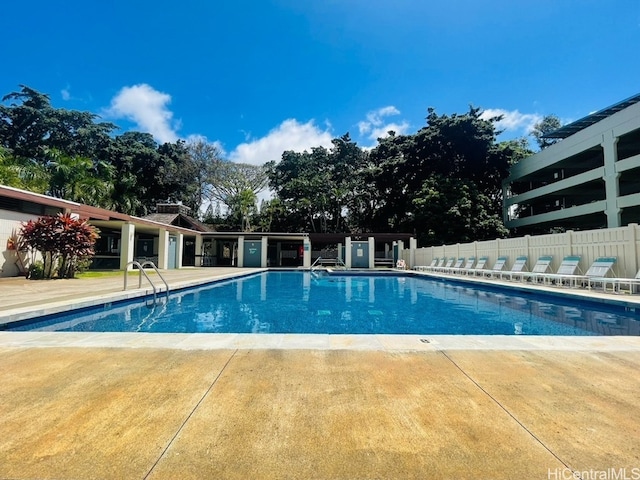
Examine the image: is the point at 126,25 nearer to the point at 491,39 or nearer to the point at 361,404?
the point at 491,39

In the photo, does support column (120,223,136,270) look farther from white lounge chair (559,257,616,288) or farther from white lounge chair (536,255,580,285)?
white lounge chair (559,257,616,288)

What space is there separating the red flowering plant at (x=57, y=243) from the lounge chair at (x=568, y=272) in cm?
1544

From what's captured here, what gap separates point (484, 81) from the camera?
15383mm

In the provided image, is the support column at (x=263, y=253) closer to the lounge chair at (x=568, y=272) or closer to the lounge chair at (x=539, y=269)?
the lounge chair at (x=539, y=269)

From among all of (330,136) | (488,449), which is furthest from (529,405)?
(330,136)

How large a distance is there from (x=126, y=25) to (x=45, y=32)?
4.16 metres

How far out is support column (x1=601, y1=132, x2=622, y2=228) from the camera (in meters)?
19.2

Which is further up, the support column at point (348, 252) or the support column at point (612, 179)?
the support column at point (612, 179)

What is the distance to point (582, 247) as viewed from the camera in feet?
33.3

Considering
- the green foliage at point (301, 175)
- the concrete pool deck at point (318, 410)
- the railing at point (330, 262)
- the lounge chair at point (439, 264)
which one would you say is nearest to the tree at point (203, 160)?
the green foliage at point (301, 175)

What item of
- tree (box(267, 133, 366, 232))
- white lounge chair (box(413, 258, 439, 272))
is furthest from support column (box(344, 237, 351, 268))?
tree (box(267, 133, 366, 232))

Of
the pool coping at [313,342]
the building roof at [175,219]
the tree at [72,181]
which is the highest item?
the tree at [72,181]

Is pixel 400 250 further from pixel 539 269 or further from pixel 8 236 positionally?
pixel 8 236

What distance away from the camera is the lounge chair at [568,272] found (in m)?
9.87
